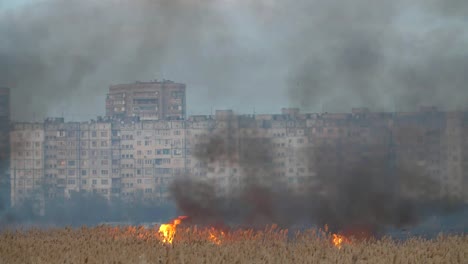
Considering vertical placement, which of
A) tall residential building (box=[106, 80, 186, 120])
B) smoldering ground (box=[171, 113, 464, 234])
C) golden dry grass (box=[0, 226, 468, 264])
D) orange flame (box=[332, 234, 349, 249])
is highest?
tall residential building (box=[106, 80, 186, 120])

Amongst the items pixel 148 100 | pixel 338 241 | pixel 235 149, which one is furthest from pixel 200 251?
pixel 148 100

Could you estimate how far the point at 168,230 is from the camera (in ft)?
112

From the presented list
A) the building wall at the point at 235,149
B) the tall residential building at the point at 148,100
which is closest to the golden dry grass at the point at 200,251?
the building wall at the point at 235,149

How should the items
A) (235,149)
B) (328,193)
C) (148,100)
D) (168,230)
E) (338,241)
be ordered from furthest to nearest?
(148,100) < (235,149) < (328,193) < (168,230) < (338,241)

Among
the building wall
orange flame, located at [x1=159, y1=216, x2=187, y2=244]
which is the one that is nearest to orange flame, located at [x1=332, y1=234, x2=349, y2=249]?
orange flame, located at [x1=159, y1=216, x2=187, y2=244]

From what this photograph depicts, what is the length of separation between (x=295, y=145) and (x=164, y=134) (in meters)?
20.5

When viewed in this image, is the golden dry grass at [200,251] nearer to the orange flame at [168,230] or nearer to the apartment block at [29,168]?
the orange flame at [168,230]

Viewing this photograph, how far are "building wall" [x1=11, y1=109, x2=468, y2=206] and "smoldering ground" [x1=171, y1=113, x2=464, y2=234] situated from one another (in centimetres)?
13

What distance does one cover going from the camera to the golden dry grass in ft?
74.9

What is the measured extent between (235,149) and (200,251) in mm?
24523

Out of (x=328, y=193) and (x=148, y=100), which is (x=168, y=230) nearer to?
(x=328, y=193)

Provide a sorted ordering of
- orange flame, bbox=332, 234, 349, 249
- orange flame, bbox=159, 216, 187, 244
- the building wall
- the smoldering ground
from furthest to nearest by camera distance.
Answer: the building wall, the smoldering ground, orange flame, bbox=159, 216, 187, 244, orange flame, bbox=332, 234, 349, 249

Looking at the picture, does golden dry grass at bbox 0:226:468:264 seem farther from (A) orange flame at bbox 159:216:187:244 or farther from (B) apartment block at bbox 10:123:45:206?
(B) apartment block at bbox 10:123:45:206

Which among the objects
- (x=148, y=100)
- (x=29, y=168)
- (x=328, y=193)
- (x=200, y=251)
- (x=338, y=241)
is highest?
(x=148, y=100)
